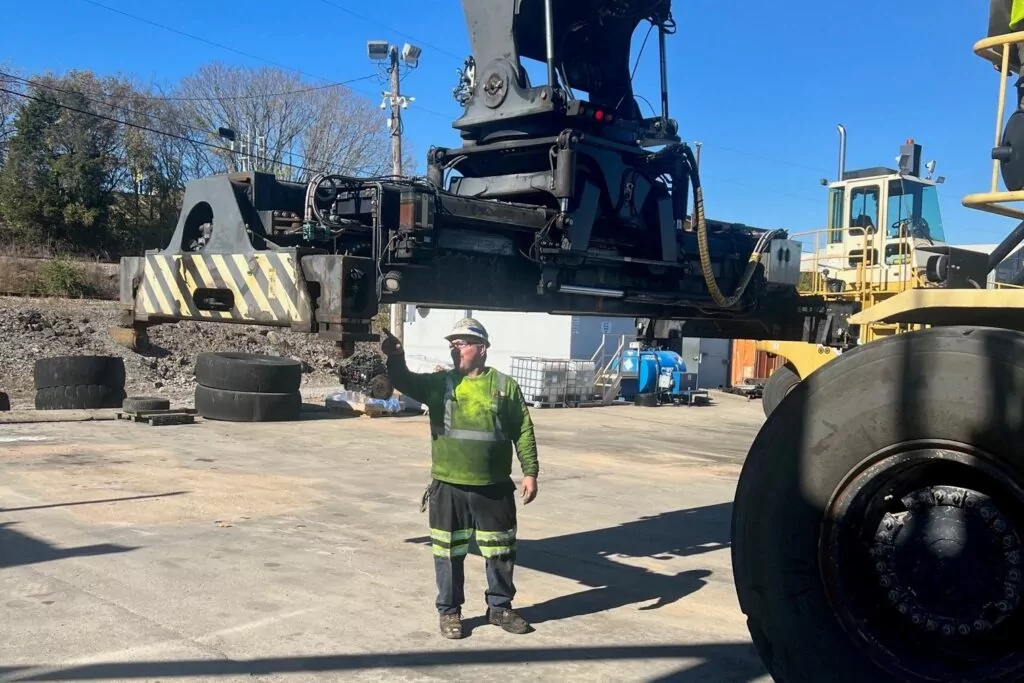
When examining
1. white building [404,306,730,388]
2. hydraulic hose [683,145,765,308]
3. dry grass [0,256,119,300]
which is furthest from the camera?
dry grass [0,256,119,300]

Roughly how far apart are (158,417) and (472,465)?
10434mm

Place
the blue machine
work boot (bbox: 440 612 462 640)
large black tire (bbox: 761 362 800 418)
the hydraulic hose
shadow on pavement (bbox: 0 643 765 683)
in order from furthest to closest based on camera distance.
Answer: the blue machine < large black tire (bbox: 761 362 800 418) < the hydraulic hose < work boot (bbox: 440 612 462 640) < shadow on pavement (bbox: 0 643 765 683)

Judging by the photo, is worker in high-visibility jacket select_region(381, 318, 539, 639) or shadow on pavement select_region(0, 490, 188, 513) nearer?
worker in high-visibility jacket select_region(381, 318, 539, 639)

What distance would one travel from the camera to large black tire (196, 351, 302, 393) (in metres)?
15.5

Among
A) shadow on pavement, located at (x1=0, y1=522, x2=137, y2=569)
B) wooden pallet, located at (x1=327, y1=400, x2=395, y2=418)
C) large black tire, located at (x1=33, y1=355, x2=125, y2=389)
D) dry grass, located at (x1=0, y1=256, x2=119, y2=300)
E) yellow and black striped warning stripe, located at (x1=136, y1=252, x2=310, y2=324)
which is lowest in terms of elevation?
shadow on pavement, located at (x1=0, y1=522, x2=137, y2=569)

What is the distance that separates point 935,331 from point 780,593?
3.24 feet

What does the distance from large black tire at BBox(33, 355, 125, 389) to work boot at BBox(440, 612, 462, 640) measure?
13.2m

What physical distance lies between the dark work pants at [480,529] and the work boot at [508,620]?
0.04 m

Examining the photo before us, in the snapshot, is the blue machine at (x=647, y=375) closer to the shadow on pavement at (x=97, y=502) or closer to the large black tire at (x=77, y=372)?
the large black tire at (x=77, y=372)

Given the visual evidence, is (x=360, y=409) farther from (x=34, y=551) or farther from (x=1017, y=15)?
(x=1017, y=15)

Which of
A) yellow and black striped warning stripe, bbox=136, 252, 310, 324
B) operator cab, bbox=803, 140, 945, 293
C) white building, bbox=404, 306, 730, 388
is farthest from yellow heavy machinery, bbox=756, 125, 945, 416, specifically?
yellow and black striped warning stripe, bbox=136, 252, 310, 324

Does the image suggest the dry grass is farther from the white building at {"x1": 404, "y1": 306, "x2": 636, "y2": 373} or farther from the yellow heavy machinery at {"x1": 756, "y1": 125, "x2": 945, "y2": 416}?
the yellow heavy machinery at {"x1": 756, "y1": 125, "x2": 945, "y2": 416}

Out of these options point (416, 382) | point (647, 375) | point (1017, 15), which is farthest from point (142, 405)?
point (1017, 15)

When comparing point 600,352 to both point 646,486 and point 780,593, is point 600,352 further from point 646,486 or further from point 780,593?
point 780,593
